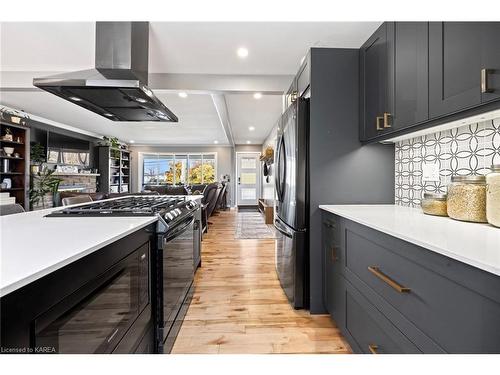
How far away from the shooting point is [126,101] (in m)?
2.05

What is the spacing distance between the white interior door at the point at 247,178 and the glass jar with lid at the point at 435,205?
8.97m

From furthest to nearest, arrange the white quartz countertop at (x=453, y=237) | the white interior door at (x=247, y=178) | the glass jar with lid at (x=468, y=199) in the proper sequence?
the white interior door at (x=247, y=178), the glass jar with lid at (x=468, y=199), the white quartz countertop at (x=453, y=237)

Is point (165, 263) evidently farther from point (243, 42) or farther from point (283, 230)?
point (243, 42)

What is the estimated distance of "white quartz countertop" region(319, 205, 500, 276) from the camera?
700 millimetres

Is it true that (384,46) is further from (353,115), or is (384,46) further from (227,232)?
(227,232)

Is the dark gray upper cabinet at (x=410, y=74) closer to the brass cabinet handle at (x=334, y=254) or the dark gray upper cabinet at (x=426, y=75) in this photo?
the dark gray upper cabinet at (x=426, y=75)

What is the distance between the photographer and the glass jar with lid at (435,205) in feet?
4.75

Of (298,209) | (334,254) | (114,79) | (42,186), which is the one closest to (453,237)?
(334,254)

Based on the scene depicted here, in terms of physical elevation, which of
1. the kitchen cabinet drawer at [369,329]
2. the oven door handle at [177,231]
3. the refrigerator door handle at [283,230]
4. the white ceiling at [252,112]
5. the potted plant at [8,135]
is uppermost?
the white ceiling at [252,112]

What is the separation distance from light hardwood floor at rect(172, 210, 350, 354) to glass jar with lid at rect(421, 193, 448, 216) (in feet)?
3.27

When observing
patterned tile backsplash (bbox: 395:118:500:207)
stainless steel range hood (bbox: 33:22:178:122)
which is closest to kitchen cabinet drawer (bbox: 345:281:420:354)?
patterned tile backsplash (bbox: 395:118:500:207)

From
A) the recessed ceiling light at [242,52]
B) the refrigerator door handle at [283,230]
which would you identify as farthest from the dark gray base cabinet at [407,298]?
the recessed ceiling light at [242,52]

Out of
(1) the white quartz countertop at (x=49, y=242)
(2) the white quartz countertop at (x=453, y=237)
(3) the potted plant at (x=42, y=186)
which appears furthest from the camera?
(3) the potted plant at (x=42, y=186)

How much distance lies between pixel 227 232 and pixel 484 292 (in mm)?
4695
